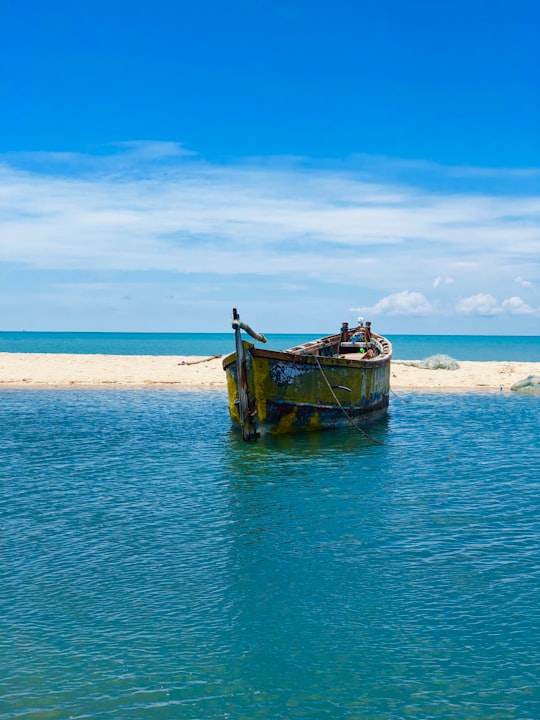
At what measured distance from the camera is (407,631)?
8.44 meters

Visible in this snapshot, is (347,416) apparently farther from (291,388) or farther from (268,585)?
(268,585)

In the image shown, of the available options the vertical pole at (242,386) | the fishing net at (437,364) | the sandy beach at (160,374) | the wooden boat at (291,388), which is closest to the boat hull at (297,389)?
the wooden boat at (291,388)

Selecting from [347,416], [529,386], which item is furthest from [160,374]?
[347,416]

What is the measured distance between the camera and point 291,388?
22.0 metres

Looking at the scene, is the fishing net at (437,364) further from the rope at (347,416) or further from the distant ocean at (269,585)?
the distant ocean at (269,585)

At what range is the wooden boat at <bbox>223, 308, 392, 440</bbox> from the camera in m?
21.5

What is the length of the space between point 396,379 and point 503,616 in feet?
118

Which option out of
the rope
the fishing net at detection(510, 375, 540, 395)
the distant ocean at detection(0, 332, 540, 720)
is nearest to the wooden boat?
the rope

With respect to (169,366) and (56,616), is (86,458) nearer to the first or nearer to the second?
(56,616)

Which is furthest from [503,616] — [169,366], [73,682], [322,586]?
[169,366]

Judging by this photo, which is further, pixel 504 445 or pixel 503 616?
pixel 504 445

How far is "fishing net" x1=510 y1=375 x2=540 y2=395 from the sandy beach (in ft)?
3.35

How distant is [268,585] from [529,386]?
34.3 metres

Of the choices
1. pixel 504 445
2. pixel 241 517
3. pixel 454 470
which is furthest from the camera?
pixel 504 445
